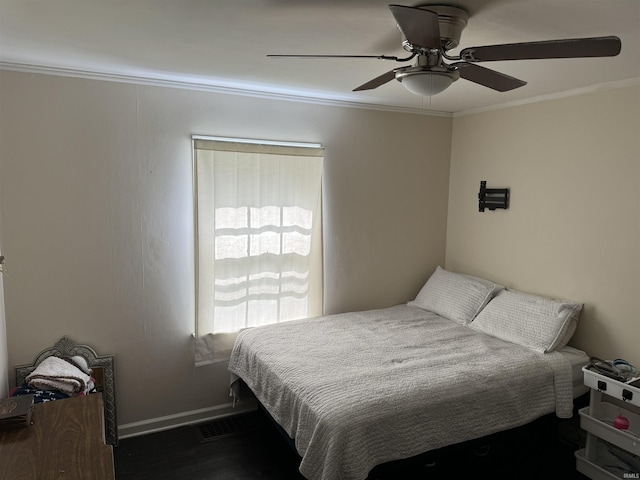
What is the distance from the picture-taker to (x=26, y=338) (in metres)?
2.76

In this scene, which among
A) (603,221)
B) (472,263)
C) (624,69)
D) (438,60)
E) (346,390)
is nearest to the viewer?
(438,60)

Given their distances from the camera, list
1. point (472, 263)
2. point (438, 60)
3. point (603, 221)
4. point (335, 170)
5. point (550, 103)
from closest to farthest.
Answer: point (438, 60)
point (603, 221)
point (550, 103)
point (335, 170)
point (472, 263)

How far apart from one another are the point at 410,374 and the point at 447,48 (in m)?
1.65

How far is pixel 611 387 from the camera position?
253 centimetres

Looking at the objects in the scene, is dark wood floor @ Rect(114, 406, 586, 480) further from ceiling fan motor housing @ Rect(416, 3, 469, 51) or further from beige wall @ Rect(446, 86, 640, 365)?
ceiling fan motor housing @ Rect(416, 3, 469, 51)

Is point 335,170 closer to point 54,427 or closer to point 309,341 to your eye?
point 309,341

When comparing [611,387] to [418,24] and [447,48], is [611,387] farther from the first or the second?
[418,24]

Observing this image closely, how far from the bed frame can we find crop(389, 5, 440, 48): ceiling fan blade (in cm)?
260

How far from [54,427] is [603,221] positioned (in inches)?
125

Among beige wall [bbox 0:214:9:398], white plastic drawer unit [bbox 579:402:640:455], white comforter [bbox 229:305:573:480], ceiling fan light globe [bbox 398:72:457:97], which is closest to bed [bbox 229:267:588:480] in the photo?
white comforter [bbox 229:305:573:480]

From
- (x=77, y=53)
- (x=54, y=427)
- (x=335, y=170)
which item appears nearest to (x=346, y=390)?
(x=54, y=427)

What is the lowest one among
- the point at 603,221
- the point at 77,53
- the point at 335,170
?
the point at 603,221

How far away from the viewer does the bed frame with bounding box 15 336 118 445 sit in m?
2.81

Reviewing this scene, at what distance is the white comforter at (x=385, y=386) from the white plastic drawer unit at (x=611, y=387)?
13 cm
